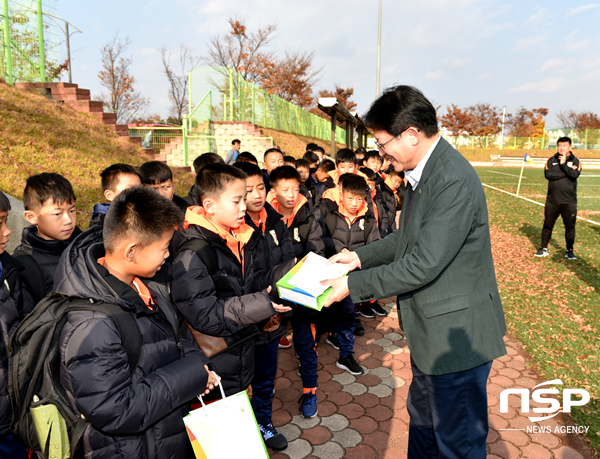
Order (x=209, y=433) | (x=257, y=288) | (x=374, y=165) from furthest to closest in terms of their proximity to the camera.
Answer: (x=374, y=165) < (x=257, y=288) < (x=209, y=433)

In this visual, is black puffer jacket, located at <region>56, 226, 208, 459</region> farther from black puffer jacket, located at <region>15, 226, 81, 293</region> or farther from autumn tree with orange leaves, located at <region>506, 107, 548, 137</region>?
autumn tree with orange leaves, located at <region>506, 107, 548, 137</region>

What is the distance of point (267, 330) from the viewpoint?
2971 millimetres

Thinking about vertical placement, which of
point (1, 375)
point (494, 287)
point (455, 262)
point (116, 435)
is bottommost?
point (116, 435)

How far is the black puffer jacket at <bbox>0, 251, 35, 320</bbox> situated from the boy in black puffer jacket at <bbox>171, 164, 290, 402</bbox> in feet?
2.68

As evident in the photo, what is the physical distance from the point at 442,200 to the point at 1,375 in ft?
7.38

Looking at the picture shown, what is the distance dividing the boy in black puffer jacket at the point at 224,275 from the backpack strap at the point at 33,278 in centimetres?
79

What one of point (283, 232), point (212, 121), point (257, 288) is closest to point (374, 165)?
point (283, 232)

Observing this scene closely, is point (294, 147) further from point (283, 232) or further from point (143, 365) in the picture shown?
point (143, 365)

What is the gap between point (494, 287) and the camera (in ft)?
7.30

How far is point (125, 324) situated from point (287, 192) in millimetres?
2793

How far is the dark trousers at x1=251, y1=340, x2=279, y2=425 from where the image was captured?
10.5ft

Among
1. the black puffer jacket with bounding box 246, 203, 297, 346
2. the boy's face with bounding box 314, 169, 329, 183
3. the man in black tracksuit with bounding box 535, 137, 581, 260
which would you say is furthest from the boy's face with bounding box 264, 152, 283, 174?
the man in black tracksuit with bounding box 535, 137, 581, 260

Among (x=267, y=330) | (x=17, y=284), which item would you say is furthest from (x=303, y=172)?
(x=17, y=284)

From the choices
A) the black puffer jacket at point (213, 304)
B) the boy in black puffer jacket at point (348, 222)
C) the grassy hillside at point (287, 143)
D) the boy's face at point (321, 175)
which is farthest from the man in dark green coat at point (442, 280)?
the grassy hillside at point (287, 143)
